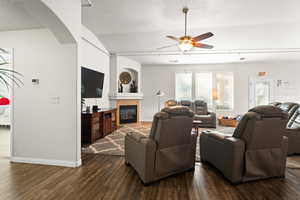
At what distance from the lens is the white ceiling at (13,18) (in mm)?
2477

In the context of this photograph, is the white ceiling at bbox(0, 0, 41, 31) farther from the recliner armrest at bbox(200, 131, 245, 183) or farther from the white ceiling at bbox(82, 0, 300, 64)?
the recliner armrest at bbox(200, 131, 245, 183)

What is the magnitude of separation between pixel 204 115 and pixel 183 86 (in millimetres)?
1933

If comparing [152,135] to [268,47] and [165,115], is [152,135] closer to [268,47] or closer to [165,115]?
[165,115]

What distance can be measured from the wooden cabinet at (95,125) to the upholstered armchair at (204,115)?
3.33 metres

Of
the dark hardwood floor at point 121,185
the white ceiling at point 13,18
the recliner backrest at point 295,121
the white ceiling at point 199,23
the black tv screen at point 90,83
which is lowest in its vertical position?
the dark hardwood floor at point 121,185

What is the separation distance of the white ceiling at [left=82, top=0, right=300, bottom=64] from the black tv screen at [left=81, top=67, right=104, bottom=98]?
1370 mm

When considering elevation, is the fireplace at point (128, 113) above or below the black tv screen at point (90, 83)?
below

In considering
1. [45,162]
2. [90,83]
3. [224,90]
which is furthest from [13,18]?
[224,90]

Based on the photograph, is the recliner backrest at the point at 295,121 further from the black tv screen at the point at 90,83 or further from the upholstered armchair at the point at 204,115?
the black tv screen at the point at 90,83

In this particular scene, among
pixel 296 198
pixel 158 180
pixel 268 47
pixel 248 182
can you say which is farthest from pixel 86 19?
pixel 268 47

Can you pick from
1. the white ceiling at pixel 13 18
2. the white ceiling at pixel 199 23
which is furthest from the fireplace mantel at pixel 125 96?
the white ceiling at pixel 13 18

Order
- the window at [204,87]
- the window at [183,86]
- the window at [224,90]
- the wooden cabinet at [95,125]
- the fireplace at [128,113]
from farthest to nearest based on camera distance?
the window at [183,86] < the window at [204,87] < the window at [224,90] < the fireplace at [128,113] < the wooden cabinet at [95,125]

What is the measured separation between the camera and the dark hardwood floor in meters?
2.06

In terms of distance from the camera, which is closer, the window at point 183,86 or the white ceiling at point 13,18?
the white ceiling at point 13,18
